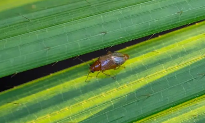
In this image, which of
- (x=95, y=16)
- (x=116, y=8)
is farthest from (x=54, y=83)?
(x=116, y=8)

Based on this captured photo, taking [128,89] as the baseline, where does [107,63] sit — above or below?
above

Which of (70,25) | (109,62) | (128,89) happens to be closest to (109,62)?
(109,62)

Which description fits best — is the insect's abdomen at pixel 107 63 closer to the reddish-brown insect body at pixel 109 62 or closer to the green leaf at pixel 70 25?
the reddish-brown insect body at pixel 109 62

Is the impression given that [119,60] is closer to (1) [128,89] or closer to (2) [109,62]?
(2) [109,62]

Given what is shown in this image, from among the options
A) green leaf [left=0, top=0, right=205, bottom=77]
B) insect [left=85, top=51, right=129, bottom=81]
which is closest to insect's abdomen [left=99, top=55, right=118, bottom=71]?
insect [left=85, top=51, right=129, bottom=81]

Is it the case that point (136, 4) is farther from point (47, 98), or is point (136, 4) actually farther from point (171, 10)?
point (47, 98)

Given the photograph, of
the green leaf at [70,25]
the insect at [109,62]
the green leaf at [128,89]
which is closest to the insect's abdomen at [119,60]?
the insect at [109,62]

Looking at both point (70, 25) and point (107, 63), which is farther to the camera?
point (107, 63)

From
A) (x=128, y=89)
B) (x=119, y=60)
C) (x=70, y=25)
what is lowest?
(x=128, y=89)

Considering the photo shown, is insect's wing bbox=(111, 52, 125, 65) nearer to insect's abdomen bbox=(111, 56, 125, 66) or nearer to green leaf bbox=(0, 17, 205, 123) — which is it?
insect's abdomen bbox=(111, 56, 125, 66)
